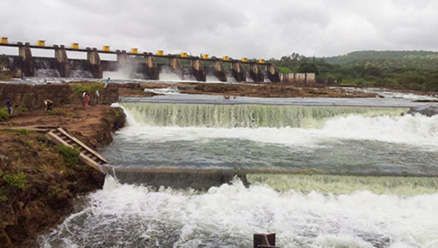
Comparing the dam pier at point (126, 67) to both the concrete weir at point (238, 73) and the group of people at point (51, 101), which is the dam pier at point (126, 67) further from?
the group of people at point (51, 101)

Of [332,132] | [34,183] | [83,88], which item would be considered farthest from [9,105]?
[332,132]

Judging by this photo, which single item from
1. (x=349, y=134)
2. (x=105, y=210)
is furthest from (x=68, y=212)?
(x=349, y=134)

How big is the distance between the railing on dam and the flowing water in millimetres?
28882

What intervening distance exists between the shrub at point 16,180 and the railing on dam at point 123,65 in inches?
1364

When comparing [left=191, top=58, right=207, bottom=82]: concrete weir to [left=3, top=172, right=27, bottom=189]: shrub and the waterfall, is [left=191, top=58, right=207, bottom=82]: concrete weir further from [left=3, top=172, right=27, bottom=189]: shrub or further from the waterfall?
[left=3, top=172, right=27, bottom=189]: shrub

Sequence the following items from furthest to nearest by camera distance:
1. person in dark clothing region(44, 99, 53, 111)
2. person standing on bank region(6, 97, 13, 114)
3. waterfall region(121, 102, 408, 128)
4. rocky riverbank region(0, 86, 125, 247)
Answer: waterfall region(121, 102, 408, 128) < person in dark clothing region(44, 99, 53, 111) < person standing on bank region(6, 97, 13, 114) < rocky riverbank region(0, 86, 125, 247)

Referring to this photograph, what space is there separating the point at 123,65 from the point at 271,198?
4066cm

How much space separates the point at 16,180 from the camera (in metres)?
6.99

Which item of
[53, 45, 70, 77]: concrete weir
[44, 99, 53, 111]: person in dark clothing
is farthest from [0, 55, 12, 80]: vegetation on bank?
[44, 99, 53, 111]: person in dark clothing

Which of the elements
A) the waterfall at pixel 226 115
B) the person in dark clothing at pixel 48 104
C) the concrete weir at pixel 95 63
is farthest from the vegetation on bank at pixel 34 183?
the concrete weir at pixel 95 63

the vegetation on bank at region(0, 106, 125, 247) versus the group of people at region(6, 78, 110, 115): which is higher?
the group of people at region(6, 78, 110, 115)

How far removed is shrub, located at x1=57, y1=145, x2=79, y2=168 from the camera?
9.40m

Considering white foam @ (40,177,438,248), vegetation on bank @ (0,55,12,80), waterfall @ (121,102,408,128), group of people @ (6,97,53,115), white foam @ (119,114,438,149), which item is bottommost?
white foam @ (40,177,438,248)

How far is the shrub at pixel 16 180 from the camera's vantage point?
22.6 feet
